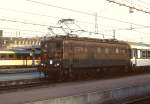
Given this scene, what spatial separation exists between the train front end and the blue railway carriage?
467 inches

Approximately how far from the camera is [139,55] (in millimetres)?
36094

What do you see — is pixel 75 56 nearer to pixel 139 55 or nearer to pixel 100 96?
pixel 100 96

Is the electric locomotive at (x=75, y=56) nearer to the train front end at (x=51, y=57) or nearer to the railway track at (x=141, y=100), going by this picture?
the train front end at (x=51, y=57)

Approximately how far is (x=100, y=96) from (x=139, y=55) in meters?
22.7

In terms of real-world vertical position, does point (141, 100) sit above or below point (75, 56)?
below

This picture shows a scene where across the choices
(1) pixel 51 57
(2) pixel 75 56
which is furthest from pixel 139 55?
(1) pixel 51 57

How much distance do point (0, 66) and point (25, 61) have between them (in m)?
4.88

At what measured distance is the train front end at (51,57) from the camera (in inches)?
936

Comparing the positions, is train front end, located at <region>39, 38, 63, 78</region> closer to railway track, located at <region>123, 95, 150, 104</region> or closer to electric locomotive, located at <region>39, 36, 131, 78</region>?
electric locomotive, located at <region>39, 36, 131, 78</region>

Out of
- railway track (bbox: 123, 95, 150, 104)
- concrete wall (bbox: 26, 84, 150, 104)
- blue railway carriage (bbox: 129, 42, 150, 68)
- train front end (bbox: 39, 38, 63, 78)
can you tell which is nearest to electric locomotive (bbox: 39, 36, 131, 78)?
train front end (bbox: 39, 38, 63, 78)

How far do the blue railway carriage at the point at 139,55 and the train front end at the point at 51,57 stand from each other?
11855mm

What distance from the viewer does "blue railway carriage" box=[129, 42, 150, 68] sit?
1352 inches

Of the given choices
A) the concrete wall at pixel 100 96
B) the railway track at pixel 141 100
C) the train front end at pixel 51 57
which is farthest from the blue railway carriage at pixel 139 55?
the railway track at pixel 141 100

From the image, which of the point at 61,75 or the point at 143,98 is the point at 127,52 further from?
the point at 143,98
